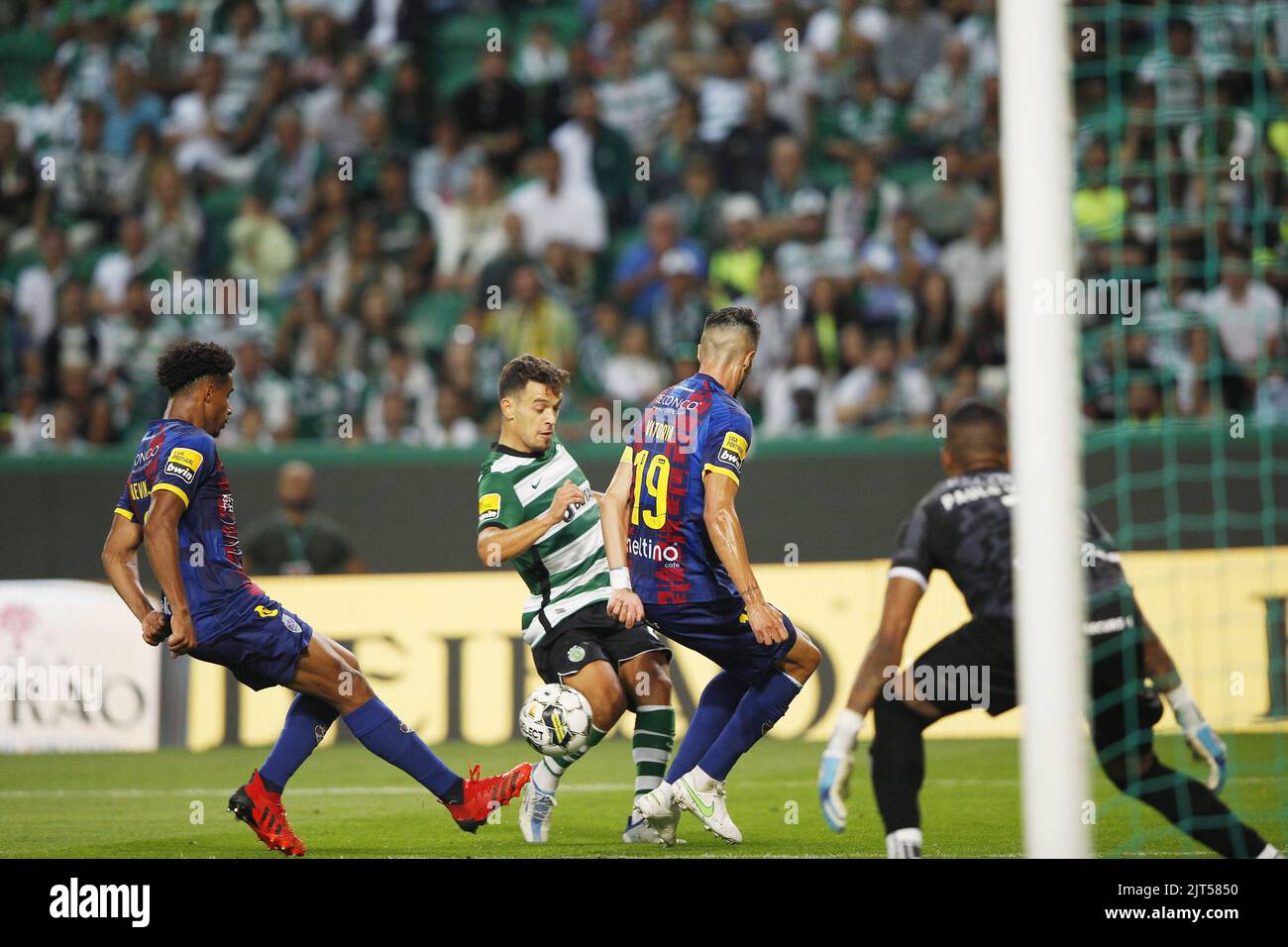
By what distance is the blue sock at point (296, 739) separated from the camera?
639cm

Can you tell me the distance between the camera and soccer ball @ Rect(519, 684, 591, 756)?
6.32m

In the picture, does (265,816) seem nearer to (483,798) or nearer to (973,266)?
(483,798)

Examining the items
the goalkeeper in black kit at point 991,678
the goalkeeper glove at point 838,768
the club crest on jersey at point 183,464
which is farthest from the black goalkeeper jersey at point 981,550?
the club crest on jersey at point 183,464

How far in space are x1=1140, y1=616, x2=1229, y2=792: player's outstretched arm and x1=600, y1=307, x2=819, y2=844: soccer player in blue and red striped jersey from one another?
133cm

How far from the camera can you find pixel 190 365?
636 cm

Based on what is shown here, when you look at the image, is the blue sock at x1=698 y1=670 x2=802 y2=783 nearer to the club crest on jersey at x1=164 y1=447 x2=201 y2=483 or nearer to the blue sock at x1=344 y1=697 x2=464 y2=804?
the blue sock at x1=344 y1=697 x2=464 y2=804

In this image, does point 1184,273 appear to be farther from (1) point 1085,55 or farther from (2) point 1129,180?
(1) point 1085,55

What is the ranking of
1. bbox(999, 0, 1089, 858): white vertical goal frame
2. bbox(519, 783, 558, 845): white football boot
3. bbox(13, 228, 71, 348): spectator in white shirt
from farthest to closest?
bbox(13, 228, 71, 348): spectator in white shirt
bbox(519, 783, 558, 845): white football boot
bbox(999, 0, 1089, 858): white vertical goal frame

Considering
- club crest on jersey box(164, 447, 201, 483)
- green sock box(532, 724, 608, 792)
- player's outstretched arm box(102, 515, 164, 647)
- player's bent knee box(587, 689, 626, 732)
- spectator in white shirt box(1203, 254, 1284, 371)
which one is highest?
spectator in white shirt box(1203, 254, 1284, 371)

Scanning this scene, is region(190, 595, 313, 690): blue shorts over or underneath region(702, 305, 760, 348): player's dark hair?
underneath

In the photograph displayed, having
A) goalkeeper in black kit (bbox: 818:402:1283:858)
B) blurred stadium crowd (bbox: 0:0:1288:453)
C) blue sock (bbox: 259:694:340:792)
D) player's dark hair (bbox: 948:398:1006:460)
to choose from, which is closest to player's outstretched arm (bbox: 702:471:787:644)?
goalkeeper in black kit (bbox: 818:402:1283:858)

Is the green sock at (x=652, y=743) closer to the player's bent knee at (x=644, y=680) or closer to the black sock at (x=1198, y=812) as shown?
the player's bent knee at (x=644, y=680)

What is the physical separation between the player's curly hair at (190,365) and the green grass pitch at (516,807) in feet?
5.96
